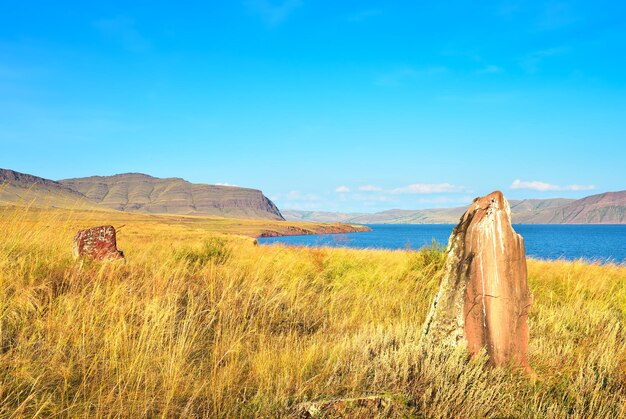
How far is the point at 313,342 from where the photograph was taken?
4621 mm

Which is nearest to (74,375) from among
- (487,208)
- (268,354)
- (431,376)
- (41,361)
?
(41,361)

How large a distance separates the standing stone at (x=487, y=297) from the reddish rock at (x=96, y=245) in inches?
243

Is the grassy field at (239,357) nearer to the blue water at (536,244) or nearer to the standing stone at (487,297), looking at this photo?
the standing stone at (487,297)

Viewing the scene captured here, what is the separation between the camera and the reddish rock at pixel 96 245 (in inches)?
302

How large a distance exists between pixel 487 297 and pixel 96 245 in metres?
7.01

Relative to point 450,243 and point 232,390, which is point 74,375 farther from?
point 450,243

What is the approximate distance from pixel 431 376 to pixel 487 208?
2.14 meters

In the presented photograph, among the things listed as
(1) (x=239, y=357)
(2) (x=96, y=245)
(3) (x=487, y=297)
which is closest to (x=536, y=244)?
(3) (x=487, y=297)

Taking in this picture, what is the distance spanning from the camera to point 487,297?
4.46m

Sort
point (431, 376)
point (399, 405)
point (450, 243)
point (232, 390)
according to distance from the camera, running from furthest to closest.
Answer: point (450, 243)
point (431, 376)
point (232, 390)
point (399, 405)

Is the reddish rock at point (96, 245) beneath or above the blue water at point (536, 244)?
above

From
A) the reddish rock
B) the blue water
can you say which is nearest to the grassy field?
the reddish rock

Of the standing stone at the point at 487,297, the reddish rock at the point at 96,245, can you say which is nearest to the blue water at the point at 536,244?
the standing stone at the point at 487,297

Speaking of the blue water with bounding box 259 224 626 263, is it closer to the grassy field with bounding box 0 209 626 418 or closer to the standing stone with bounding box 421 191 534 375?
the grassy field with bounding box 0 209 626 418
